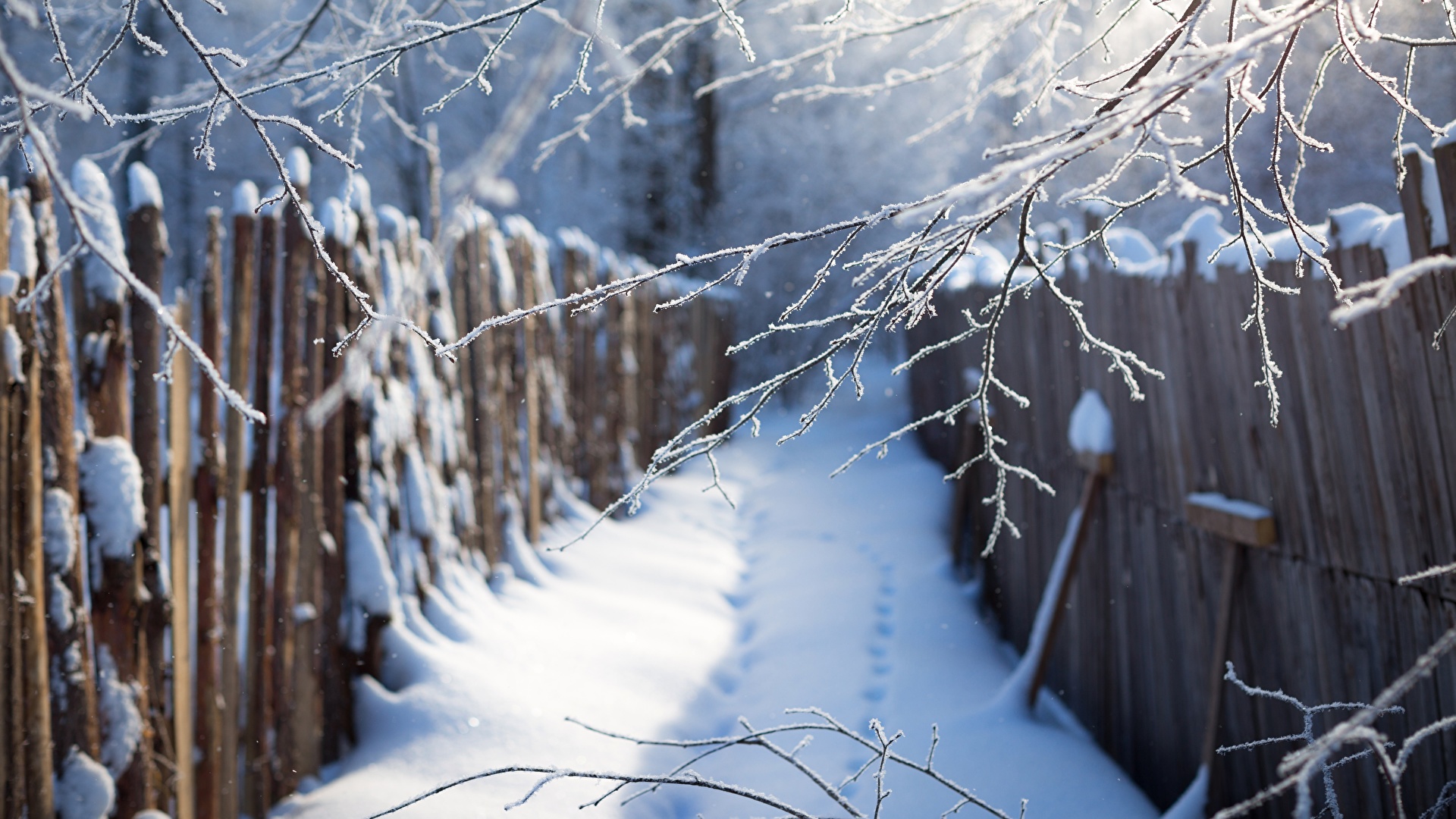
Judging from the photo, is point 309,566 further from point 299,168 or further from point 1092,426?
point 1092,426

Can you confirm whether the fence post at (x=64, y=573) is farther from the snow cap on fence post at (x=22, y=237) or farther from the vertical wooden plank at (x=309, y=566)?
the vertical wooden plank at (x=309, y=566)

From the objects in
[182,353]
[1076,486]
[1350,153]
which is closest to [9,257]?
[182,353]

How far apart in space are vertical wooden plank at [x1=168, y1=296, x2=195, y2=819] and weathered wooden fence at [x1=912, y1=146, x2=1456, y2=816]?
2676 millimetres

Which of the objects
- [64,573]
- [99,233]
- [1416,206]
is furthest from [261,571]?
[1416,206]

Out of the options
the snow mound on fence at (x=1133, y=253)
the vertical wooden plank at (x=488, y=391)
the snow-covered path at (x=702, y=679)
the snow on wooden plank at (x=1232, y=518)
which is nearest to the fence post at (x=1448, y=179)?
the snow on wooden plank at (x=1232, y=518)

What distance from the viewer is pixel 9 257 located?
1749 mm

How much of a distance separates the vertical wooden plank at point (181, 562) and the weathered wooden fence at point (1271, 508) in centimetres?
268

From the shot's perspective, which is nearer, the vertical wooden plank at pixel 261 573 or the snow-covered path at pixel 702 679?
the vertical wooden plank at pixel 261 573

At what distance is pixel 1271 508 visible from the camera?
8.23 feet

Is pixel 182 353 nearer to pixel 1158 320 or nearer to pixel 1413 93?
pixel 1158 320

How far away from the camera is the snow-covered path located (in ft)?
8.54

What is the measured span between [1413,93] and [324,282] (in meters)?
6.03

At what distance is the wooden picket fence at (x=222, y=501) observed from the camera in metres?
1.74

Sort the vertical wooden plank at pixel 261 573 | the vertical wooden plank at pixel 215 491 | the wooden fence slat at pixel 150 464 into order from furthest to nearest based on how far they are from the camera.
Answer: the vertical wooden plank at pixel 261 573 < the vertical wooden plank at pixel 215 491 < the wooden fence slat at pixel 150 464
